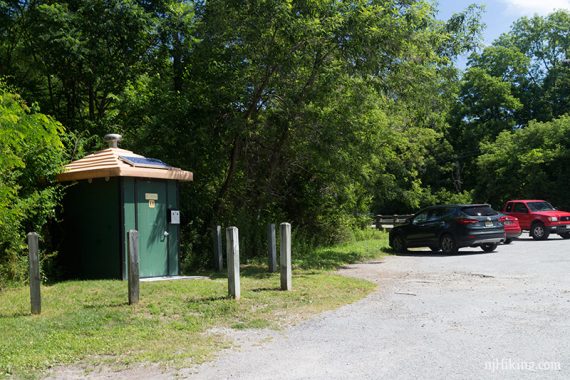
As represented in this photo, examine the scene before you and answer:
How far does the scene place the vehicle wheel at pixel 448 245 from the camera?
18.2 meters

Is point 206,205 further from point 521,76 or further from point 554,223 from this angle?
point 521,76

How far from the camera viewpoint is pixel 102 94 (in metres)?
16.1

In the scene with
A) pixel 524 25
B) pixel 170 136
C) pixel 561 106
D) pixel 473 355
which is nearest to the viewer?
pixel 473 355

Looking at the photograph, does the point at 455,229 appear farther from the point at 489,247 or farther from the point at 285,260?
the point at 285,260

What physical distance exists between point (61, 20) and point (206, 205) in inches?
236

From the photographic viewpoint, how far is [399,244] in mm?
20297

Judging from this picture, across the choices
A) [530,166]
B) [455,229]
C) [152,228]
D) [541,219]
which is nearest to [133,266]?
[152,228]

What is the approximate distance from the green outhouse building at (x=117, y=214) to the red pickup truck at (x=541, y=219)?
17419mm

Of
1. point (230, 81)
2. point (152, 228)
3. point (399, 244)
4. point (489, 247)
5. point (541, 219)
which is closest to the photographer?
point (152, 228)

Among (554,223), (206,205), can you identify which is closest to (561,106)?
(554,223)

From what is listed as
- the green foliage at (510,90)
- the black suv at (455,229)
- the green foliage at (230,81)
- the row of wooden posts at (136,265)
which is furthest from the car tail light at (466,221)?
the green foliage at (510,90)

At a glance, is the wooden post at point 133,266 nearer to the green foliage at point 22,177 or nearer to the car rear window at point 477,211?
the green foliage at point 22,177

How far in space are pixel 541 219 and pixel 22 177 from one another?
20.5 metres

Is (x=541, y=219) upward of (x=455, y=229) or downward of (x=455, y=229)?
upward
